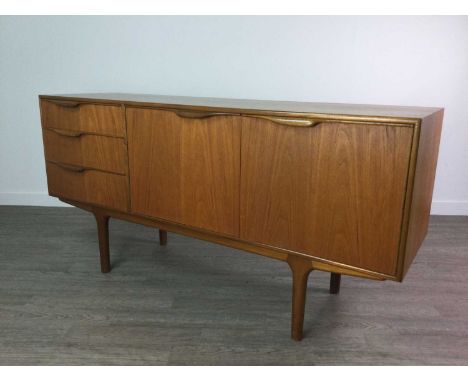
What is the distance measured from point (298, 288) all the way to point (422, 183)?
55 centimetres

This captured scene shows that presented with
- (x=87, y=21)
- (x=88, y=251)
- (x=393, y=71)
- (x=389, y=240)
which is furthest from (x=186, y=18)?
(x=389, y=240)

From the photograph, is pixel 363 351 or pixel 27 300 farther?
pixel 27 300

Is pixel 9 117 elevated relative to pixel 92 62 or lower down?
lower down

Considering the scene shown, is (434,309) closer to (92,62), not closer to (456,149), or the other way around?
(456,149)

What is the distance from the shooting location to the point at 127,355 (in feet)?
5.00

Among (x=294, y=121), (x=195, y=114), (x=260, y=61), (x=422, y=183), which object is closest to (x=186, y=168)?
(x=195, y=114)

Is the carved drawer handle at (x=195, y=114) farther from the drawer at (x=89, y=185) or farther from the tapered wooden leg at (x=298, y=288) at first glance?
the tapered wooden leg at (x=298, y=288)

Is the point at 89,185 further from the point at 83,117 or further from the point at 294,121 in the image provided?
the point at 294,121

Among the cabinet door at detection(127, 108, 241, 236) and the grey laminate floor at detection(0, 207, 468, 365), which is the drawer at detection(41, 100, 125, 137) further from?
the grey laminate floor at detection(0, 207, 468, 365)

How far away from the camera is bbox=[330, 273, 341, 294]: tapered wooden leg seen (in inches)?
76.3

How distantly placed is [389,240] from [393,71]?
178 cm

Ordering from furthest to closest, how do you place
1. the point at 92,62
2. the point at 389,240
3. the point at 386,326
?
the point at 92,62, the point at 386,326, the point at 389,240

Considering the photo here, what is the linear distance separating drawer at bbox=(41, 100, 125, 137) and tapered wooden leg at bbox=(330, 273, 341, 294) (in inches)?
43.8

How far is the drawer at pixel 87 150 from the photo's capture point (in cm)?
182
